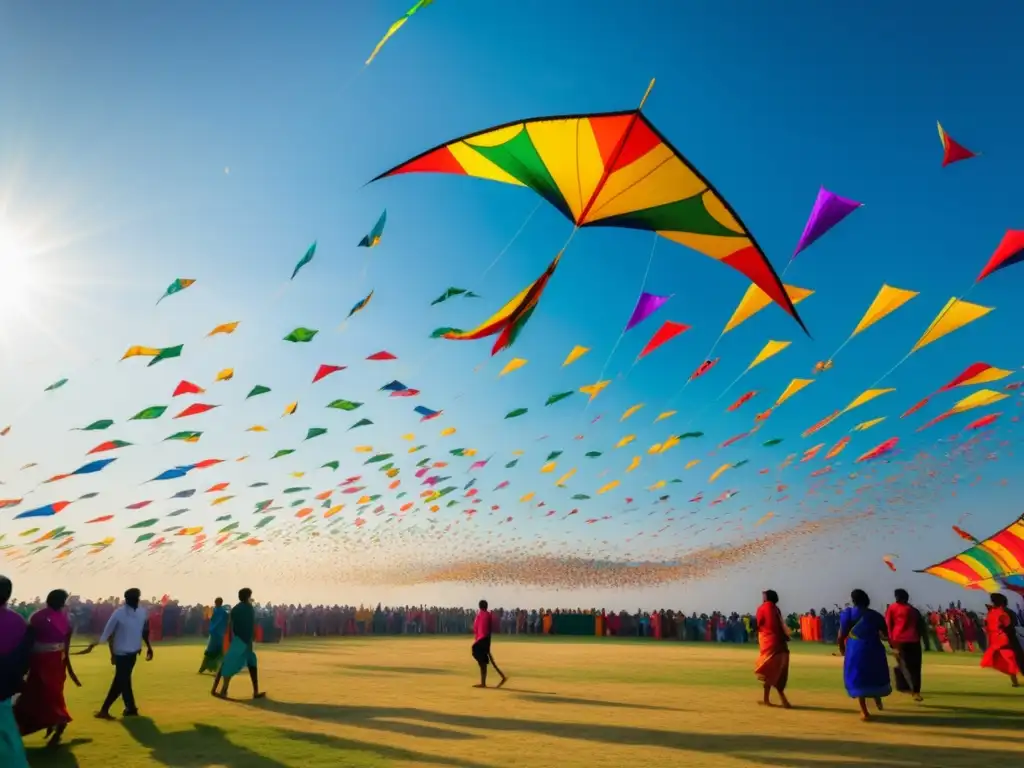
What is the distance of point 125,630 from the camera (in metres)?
8.27

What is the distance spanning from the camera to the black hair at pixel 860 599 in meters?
8.82

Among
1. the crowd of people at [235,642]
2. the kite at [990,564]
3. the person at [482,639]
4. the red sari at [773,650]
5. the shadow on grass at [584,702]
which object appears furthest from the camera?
the kite at [990,564]

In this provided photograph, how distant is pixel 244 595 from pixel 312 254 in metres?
5.45

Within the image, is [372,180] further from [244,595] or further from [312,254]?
[244,595]

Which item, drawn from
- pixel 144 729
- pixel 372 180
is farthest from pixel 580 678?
pixel 372 180

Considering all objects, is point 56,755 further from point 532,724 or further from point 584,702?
point 584,702

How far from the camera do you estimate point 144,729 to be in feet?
24.1

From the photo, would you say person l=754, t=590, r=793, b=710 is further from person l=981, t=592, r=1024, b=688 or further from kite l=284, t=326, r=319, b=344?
kite l=284, t=326, r=319, b=344

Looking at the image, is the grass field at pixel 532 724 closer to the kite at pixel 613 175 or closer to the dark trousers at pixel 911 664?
the dark trousers at pixel 911 664

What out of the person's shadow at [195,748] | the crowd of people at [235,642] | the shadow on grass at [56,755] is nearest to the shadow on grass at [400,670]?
the crowd of people at [235,642]

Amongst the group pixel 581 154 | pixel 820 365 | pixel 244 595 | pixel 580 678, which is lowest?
pixel 580 678

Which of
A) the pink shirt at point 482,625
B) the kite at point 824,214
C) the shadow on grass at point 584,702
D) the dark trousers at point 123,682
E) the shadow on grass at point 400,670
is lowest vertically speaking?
the shadow on grass at point 400,670

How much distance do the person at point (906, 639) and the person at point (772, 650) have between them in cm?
219

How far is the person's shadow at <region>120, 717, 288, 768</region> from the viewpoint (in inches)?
229
